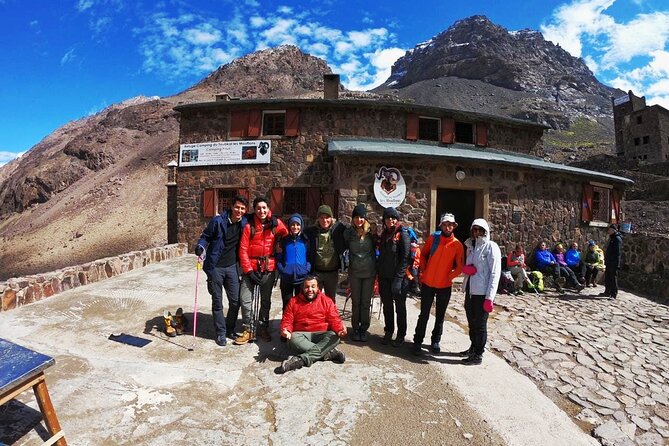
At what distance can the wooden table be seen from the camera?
84.9 inches

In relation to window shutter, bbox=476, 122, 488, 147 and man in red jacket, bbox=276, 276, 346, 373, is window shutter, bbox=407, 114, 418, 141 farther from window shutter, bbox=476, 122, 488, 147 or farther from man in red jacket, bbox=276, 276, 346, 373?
man in red jacket, bbox=276, 276, 346, 373

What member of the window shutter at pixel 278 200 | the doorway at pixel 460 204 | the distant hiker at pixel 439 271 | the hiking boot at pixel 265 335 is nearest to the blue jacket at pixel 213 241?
the hiking boot at pixel 265 335

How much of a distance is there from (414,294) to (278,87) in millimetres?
55376

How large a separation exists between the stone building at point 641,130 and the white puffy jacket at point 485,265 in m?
41.3

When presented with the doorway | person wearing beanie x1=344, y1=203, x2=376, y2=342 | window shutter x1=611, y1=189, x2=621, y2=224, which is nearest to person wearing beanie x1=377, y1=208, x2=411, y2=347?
person wearing beanie x1=344, y1=203, x2=376, y2=342

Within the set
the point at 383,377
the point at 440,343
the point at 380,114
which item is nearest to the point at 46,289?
the point at 383,377

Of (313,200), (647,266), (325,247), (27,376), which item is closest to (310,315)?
(325,247)

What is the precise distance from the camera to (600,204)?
1177cm

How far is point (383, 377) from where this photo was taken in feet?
12.2

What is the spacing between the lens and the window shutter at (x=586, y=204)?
10898 mm

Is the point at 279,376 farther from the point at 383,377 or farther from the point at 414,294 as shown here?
the point at 414,294

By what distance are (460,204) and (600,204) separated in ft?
18.0

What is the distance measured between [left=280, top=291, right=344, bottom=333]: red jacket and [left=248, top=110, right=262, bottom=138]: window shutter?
384 inches

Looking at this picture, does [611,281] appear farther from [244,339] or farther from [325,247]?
[244,339]
